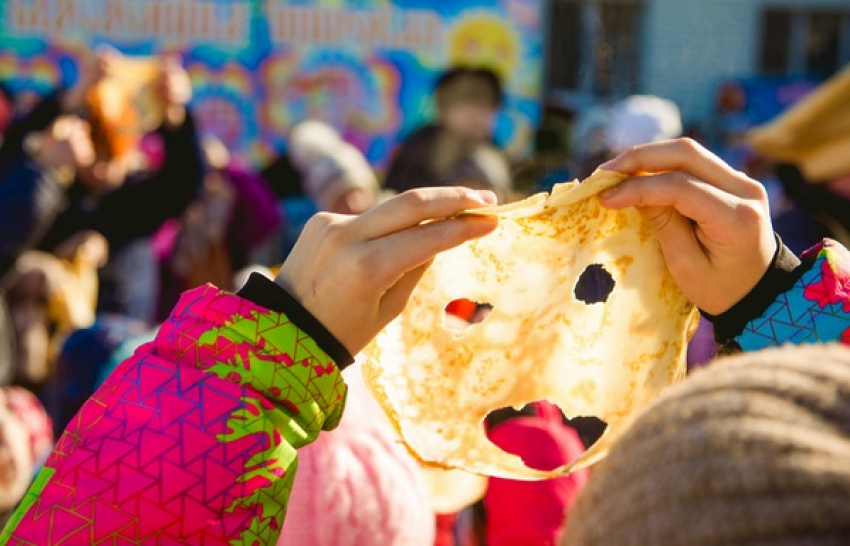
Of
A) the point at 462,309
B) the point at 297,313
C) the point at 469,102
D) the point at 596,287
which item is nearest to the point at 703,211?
the point at 596,287

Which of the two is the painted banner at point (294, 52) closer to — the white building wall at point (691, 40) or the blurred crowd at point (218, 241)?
the blurred crowd at point (218, 241)

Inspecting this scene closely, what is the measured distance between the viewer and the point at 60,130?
4059 millimetres

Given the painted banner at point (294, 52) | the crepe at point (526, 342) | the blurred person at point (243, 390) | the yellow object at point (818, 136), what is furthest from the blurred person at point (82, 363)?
the painted banner at point (294, 52)

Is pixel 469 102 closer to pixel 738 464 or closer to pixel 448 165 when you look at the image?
pixel 448 165

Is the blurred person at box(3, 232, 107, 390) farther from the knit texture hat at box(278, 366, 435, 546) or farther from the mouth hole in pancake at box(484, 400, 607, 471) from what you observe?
the knit texture hat at box(278, 366, 435, 546)

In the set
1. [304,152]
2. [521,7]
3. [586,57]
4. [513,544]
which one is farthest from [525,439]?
[586,57]

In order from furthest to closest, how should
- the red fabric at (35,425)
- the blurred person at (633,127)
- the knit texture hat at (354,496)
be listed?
the blurred person at (633,127) < the red fabric at (35,425) < the knit texture hat at (354,496)

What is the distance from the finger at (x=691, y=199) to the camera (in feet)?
3.59

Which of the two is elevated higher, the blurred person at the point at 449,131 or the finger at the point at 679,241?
the finger at the point at 679,241

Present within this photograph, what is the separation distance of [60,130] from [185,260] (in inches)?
34.6

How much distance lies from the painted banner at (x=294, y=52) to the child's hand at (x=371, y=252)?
24.9 feet

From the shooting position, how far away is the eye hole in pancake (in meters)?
1.34

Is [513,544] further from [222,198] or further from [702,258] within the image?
[222,198]

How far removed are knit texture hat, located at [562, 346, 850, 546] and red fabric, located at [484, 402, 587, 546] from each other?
1.11 meters
